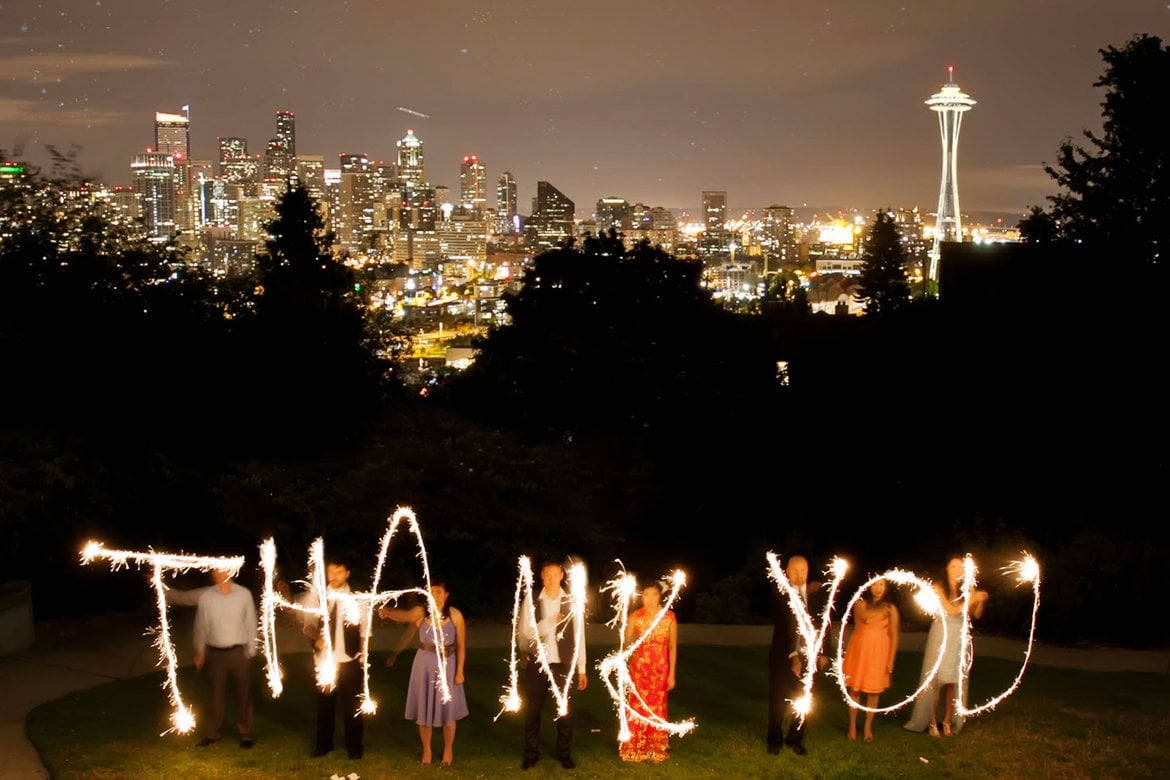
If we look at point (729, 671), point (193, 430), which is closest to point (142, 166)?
point (193, 430)

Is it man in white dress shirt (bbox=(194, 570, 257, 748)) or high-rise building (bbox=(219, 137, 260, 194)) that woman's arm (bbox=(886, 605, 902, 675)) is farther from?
high-rise building (bbox=(219, 137, 260, 194))

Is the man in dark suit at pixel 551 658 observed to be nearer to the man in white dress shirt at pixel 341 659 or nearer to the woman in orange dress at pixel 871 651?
the man in white dress shirt at pixel 341 659

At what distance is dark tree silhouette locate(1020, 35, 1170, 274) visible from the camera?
35875 mm

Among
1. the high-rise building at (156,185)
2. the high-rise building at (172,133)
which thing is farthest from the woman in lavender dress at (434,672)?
the high-rise building at (172,133)

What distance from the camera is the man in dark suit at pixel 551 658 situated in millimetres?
9969

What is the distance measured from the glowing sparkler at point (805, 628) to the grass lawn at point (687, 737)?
48 centimetres

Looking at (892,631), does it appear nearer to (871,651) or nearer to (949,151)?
(871,651)

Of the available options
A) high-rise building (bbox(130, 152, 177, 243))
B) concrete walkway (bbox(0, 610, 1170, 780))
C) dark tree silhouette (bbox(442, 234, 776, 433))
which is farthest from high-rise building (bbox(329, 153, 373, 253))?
concrete walkway (bbox(0, 610, 1170, 780))

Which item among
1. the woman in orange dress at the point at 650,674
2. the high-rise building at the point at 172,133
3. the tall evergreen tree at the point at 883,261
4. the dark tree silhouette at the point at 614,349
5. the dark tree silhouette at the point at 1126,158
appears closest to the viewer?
the woman in orange dress at the point at 650,674

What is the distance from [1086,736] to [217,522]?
12.8 meters

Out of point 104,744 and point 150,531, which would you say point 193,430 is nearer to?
point 150,531

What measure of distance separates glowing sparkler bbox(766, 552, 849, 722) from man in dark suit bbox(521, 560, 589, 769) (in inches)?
67.0

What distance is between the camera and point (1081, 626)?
14984 mm

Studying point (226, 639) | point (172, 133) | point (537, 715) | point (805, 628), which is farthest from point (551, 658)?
→ point (172, 133)
